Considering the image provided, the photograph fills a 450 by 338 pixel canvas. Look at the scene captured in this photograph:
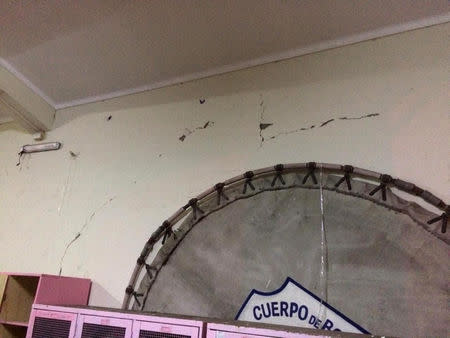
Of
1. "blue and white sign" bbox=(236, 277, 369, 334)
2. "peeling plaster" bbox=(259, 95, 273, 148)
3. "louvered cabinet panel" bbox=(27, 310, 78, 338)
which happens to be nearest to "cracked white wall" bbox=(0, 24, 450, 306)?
"peeling plaster" bbox=(259, 95, 273, 148)

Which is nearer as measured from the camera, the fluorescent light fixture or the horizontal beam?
the horizontal beam

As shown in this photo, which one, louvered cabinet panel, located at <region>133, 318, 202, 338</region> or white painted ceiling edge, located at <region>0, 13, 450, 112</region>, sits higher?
white painted ceiling edge, located at <region>0, 13, 450, 112</region>

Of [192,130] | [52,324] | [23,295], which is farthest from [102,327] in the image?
[192,130]

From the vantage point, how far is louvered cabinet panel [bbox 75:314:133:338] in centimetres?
137

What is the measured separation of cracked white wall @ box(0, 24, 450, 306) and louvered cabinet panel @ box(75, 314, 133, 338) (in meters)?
0.48

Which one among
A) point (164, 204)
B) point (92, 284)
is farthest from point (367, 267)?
point (92, 284)

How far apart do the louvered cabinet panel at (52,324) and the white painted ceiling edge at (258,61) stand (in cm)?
132

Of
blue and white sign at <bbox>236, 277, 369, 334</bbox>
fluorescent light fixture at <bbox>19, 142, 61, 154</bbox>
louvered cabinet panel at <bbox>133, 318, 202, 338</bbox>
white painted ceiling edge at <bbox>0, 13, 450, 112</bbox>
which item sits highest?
white painted ceiling edge at <bbox>0, 13, 450, 112</bbox>

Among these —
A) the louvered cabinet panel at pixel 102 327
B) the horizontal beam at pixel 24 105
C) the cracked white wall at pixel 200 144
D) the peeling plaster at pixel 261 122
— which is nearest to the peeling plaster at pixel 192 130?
the cracked white wall at pixel 200 144

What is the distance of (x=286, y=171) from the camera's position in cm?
172

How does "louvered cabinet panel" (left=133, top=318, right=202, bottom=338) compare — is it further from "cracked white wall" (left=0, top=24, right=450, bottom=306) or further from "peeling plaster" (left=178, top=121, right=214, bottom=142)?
"peeling plaster" (left=178, top=121, right=214, bottom=142)

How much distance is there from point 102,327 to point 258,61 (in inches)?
55.2

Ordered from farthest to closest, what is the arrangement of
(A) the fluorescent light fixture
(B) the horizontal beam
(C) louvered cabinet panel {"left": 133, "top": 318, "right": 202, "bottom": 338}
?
(A) the fluorescent light fixture → (B) the horizontal beam → (C) louvered cabinet panel {"left": 133, "top": 318, "right": 202, "bottom": 338}

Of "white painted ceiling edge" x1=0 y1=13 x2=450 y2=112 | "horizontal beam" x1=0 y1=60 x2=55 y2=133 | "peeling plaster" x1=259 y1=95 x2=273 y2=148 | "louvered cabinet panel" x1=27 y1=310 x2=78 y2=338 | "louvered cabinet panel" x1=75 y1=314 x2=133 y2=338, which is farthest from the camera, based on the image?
"horizontal beam" x1=0 y1=60 x2=55 y2=133
